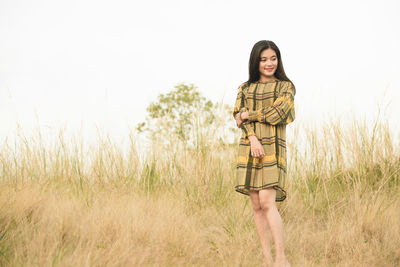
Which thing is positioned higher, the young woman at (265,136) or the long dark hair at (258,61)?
the long dark hair at (258,61)

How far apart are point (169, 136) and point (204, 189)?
1083 millimetres

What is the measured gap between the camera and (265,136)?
Answer: 2.89 m

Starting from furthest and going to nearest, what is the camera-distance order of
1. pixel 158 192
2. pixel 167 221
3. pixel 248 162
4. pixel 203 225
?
pixel 158 192
pixel 203 225
pixel 167 221
pixel 248 162

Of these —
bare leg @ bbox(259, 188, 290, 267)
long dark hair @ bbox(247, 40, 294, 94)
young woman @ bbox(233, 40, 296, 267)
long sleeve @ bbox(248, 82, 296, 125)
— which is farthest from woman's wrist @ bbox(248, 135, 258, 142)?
long dark hair @ bbox(247, 40, 294, 94)

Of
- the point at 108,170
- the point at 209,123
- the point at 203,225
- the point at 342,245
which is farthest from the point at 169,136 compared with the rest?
the point at 342,245

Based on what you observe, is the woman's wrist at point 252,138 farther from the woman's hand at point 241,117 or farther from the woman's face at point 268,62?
the woman's face at point 268,62

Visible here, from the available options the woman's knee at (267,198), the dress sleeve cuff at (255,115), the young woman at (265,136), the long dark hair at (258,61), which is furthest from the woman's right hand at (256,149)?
the long dark hair at (258,61)

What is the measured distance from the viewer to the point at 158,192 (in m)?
4.83

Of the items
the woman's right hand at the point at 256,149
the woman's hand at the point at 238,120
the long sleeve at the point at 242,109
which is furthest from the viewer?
the woman's hand at the point at 238,120

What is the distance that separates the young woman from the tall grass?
0.45 meters

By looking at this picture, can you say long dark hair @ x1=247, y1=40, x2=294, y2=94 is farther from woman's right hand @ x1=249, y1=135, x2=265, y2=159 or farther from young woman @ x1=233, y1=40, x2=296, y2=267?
woman's right hand @ x1=249, y1=135, x2=265, y2=159

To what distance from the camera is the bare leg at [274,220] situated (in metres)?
2.81

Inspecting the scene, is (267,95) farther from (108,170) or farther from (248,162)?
(108,170)

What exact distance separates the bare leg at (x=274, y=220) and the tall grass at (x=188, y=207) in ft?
1.01
